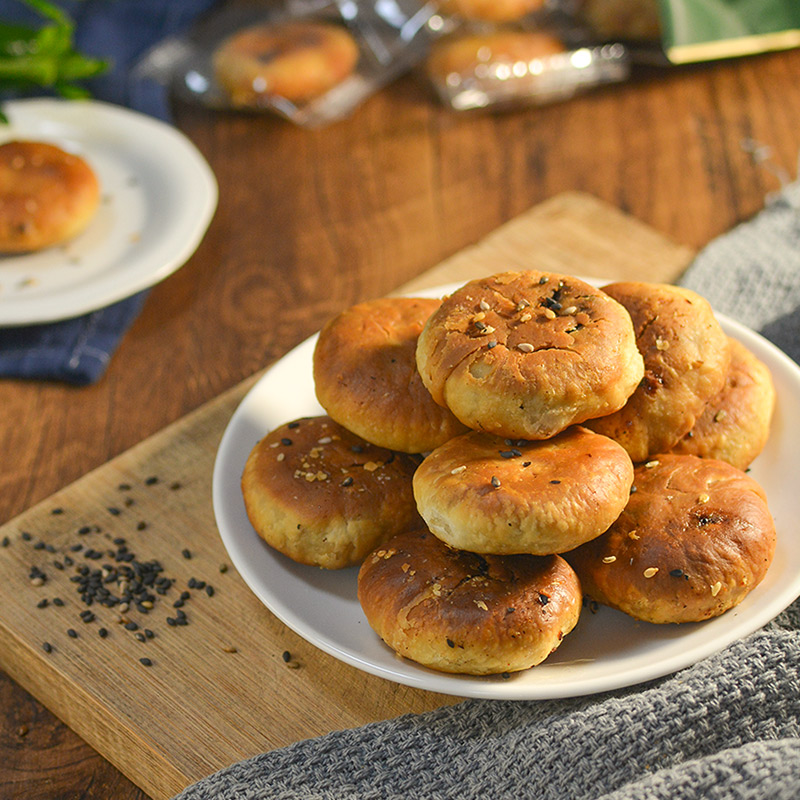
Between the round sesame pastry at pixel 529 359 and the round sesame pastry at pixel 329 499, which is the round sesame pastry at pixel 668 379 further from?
the round sesame pastry at pixel 329 499

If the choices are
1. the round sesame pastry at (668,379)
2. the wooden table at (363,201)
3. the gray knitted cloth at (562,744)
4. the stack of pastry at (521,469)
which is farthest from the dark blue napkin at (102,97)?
the round sesame pastry at (668,379)

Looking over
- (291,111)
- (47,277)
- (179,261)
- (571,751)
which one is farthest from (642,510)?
(291,111)

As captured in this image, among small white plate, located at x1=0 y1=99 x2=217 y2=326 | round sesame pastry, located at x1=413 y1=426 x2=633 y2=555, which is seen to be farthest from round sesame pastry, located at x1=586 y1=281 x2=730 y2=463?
small white plate, located at x1=0 y1=99 x2=217 y2=326

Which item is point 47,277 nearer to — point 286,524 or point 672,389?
point 286,524

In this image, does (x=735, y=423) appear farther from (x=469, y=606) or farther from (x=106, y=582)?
(x=106, y=582)

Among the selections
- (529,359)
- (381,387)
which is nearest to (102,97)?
(381,387)
